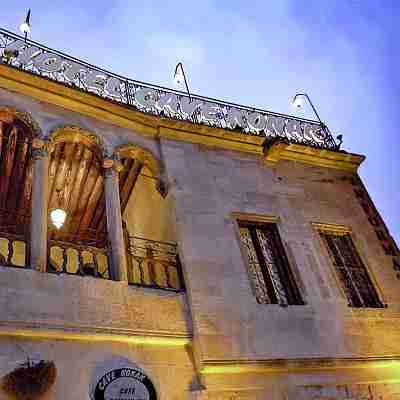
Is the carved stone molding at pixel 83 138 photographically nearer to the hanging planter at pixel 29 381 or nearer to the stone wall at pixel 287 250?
the stone wall at pixel 287 250

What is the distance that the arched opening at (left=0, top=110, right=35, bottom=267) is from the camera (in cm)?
730

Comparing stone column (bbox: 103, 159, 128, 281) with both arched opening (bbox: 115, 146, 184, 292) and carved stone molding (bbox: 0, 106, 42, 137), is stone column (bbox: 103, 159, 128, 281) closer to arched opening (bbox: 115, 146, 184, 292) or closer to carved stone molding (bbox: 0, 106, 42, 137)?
arched opening (bbox: 115, 146, 184, 292)

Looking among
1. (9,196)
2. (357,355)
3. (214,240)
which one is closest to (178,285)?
(214,240)

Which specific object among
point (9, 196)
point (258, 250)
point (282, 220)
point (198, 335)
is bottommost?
point (198, 335)

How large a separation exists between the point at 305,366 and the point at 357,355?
43.6 inches

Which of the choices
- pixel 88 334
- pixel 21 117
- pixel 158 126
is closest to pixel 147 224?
pixel 158 126

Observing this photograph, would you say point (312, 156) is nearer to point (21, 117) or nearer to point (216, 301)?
point (216, 301)

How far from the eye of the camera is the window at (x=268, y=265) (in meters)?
7.55

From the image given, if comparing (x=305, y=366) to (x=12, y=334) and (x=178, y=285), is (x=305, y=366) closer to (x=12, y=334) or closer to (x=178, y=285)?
(x=178, y=285)

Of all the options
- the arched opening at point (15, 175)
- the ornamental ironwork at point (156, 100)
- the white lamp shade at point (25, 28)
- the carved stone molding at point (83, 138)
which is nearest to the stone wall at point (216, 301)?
the carved stone molding at point (83, 138)

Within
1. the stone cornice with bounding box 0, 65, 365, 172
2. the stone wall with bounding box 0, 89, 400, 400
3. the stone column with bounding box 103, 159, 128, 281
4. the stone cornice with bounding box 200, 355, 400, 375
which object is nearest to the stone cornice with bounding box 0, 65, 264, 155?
the stone cornice with bounding box 0, 65, 365, 172

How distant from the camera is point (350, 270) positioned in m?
8.62

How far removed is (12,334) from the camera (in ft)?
16.8

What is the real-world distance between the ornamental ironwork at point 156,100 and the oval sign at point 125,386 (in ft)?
17.2
